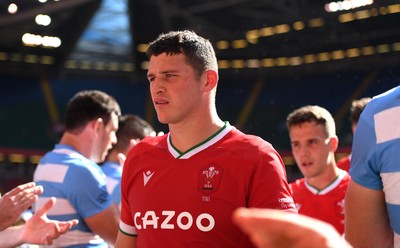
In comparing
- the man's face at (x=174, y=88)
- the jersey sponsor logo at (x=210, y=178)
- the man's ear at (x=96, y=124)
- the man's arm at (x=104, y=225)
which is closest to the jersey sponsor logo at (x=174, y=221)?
the jersey sponsor logo at (x=210, y=178)

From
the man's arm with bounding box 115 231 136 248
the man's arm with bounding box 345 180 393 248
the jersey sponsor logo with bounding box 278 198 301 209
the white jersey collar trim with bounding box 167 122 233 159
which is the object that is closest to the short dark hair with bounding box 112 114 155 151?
the man's arm with bounding box 115 231 136 248

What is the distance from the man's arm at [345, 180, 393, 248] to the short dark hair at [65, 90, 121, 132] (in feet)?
6.97

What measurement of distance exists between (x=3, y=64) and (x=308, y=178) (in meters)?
13.6

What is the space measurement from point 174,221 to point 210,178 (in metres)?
0.20

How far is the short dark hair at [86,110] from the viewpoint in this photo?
376 centimetres

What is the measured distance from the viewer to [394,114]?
6.17 feet

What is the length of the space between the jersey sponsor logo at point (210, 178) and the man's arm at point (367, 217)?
1.49 ft

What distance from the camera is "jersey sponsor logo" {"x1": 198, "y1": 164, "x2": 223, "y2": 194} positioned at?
2138 mm

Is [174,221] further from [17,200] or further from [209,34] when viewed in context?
[209,34]

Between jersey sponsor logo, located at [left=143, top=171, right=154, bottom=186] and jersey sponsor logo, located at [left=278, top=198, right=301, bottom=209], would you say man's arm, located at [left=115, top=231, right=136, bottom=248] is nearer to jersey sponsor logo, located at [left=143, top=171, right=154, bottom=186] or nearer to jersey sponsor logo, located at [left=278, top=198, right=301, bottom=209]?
jersey sponsor logo, located at [left=143, top=171, right=154, bottom=186]

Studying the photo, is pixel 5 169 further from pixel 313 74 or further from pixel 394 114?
pixel 394 114

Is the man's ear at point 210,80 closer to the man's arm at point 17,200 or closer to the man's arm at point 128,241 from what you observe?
the man's arm at point 128,241

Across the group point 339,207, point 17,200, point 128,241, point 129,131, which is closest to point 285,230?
point 128,241

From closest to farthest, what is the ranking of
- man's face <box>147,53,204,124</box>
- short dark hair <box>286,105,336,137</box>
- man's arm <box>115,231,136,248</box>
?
man's face <box>147,53,204,124</box> < man's arm <box>115,231,136,248</box> < short dark hair <box>286,105,336,137</box>
